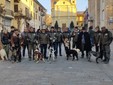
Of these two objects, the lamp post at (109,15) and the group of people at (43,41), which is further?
the lamp post at (109,15)

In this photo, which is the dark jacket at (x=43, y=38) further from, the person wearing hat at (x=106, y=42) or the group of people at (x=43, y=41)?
the person wearing hat at (x=106, y=42)

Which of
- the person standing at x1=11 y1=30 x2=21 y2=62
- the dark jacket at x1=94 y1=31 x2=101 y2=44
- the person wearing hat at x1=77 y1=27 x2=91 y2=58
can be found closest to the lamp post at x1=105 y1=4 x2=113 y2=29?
the person wearing hat at x1=77 y1=27 x2=91 y2=58

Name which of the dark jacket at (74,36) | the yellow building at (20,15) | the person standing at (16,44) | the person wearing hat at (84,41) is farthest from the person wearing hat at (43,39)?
the yellow building at (20,15)

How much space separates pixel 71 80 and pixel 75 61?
22.6 feet

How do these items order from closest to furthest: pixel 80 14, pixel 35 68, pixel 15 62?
pixel 35 68
pixel 15 62
pixel 80 14

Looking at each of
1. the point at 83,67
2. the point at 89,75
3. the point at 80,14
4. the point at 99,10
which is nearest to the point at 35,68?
the point at 83,67

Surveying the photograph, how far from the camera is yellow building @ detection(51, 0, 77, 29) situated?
407ft

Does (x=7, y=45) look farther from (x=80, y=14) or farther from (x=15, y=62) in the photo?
(x=80, y=14)

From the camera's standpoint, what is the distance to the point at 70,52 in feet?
65.4

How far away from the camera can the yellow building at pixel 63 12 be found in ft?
407

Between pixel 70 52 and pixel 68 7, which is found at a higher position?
pixel 68 7

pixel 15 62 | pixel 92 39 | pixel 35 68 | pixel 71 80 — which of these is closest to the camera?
pixel 71 80

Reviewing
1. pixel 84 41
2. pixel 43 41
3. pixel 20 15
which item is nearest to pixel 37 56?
pixel 43 41

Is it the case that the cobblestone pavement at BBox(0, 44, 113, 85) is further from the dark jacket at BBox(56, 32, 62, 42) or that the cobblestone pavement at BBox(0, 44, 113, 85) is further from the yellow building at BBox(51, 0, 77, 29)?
the yellow building at BBox(51, 0, 77, 29)
